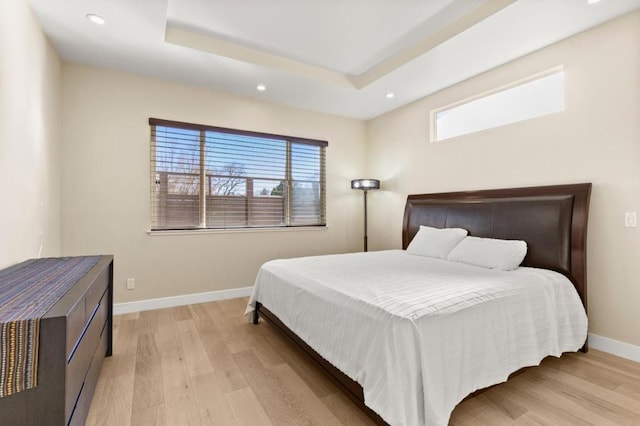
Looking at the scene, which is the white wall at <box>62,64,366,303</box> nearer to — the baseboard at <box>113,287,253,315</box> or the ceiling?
the baseboard at <box>113,287,253,315</box>

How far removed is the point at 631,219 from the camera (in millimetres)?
2369

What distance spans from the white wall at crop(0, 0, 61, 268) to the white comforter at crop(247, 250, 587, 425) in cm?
190

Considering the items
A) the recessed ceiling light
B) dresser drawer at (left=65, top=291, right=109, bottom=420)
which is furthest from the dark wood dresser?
the recessed ceiling light

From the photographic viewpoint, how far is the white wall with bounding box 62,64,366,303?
3.18 meters

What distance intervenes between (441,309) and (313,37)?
2.69 m

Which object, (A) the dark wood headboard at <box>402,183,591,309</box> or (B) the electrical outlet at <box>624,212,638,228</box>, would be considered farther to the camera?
(A) the dark wood headboard at <box>402,183,591,309</box>

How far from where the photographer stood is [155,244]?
3557 mm

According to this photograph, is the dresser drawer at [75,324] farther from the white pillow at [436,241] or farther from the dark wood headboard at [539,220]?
the dark wood headboard at [539,220]

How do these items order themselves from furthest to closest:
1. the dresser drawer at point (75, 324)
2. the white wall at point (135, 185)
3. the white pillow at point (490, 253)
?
the white wall at point (135, 185)
the white pillow at point (490, 253)
the dresser drawer at point (75, 324)

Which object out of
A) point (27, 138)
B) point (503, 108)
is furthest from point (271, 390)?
point (503, 108)

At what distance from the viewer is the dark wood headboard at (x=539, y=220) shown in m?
2.51

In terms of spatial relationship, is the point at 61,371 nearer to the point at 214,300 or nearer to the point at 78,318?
the point at 78,318

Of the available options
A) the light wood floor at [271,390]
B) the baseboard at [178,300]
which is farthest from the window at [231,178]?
the light wood floor at [271,390]

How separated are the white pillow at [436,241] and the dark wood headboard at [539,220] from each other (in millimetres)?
157
